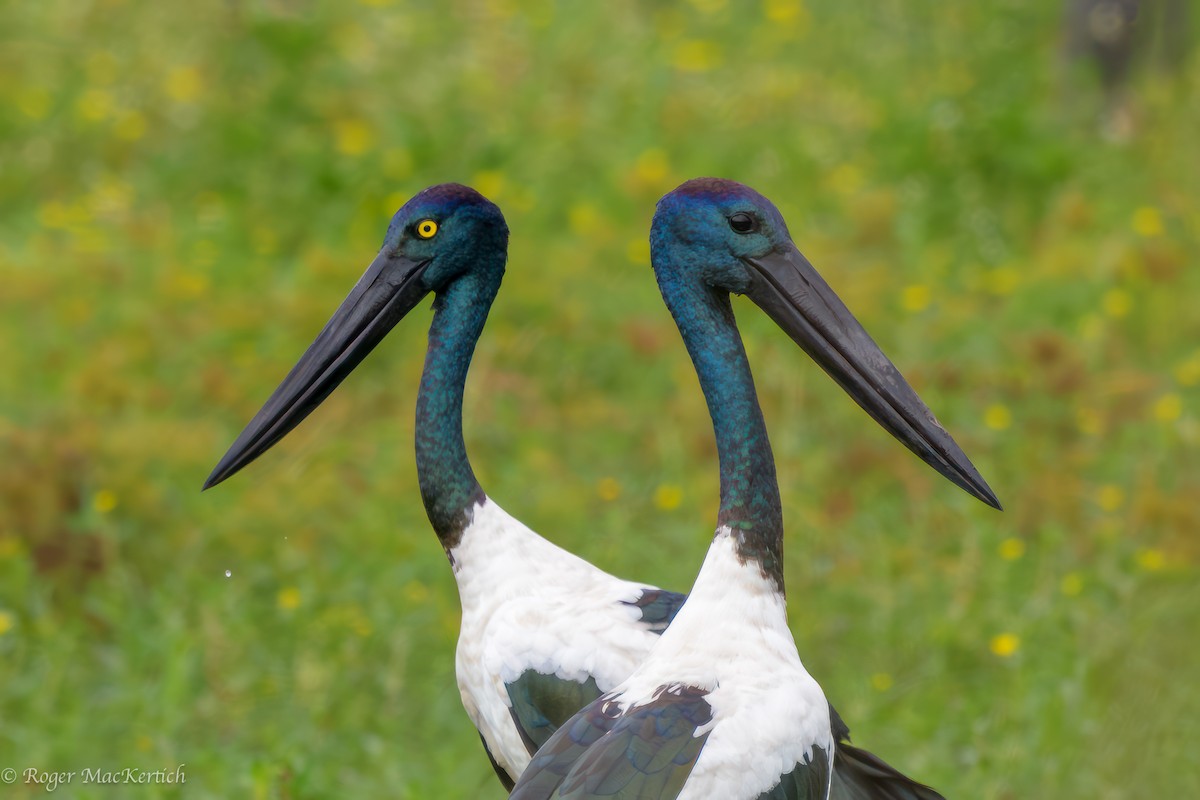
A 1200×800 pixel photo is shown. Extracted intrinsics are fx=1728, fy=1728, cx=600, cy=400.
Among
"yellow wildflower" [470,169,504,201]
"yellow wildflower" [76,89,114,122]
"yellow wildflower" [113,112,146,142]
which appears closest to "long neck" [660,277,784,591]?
"yellow wildflower" [470,169,504,201]

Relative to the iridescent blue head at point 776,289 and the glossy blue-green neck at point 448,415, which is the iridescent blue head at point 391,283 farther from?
the iridescent blue head at point 776,289

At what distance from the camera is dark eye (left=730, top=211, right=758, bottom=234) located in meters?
3.06

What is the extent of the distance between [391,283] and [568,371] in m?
2.73

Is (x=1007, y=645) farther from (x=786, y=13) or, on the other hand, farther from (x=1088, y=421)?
(x=786, y=13)

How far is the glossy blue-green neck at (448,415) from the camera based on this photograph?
3.40 m

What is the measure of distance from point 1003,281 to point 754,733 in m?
4.24

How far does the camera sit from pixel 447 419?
3.43m

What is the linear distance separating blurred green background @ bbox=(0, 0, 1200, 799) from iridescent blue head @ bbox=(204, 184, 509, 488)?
29.8 inches

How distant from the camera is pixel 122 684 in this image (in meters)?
4.40

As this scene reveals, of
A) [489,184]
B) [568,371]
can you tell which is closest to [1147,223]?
[568,371]

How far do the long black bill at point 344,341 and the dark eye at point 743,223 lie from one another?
Result: 72 cm

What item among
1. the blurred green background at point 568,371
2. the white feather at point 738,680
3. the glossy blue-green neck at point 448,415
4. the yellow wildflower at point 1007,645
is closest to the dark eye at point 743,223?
the white feather at point 738,680

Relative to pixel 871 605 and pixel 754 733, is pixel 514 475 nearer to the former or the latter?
pixel 871 605

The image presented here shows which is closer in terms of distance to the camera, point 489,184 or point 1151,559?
point 1151,559
